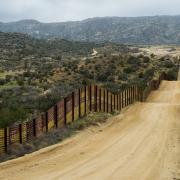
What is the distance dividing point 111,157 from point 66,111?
7228mm

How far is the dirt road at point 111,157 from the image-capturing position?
612 inches

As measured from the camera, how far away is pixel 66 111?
2523cm

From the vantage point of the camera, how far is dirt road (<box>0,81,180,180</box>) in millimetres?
15539

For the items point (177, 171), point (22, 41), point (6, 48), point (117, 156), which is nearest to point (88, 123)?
point (117, 156)

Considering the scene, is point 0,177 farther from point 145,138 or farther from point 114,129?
point 114,129

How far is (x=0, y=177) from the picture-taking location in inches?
594

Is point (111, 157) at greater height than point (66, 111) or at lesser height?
lesser

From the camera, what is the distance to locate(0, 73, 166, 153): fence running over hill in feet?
63.8

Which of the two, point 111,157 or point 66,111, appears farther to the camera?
point 66,111

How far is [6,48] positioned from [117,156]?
136m

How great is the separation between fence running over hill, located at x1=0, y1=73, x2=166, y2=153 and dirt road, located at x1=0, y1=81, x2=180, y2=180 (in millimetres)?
1212

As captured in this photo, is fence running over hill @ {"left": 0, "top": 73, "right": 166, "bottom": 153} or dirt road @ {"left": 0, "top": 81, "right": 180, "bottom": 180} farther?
fence running over hill @ {"left": 0, "top": 73, "right": 166, "bottom": 153}

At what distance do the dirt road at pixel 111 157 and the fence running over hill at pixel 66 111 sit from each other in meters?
1.21

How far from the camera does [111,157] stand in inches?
727
